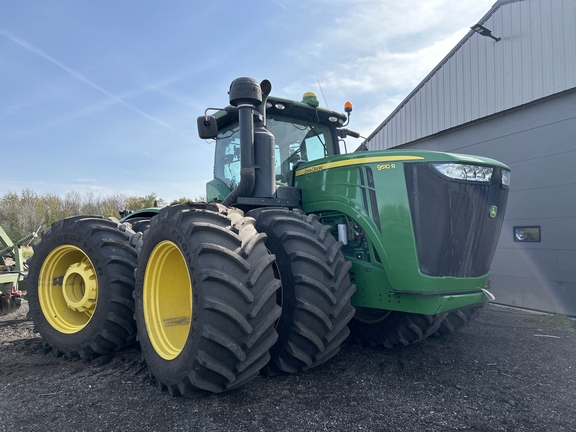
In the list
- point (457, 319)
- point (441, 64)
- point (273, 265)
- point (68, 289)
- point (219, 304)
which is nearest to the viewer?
point (219, 304)

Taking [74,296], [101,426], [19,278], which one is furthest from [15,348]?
[101,426]

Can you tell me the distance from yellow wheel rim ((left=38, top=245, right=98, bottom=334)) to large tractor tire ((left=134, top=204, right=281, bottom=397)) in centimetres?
122

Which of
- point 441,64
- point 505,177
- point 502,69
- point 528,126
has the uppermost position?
point 441,64

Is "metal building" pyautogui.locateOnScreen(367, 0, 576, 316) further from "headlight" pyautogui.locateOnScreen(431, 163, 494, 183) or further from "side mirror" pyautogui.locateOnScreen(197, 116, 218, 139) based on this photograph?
"side mirror" pyautogui.locateOnScreen(197, 116, 218, 139)

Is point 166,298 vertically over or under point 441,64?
under

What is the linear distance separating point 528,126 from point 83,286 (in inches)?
257

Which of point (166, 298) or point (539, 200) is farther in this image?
point (539, 200)

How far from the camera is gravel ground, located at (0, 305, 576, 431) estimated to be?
8.13ft

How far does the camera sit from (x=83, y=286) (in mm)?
4125

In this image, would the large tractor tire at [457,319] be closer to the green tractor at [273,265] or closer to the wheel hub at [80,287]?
the green tractor at [273,265]

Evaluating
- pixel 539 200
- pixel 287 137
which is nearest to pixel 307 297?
pixel 287 137

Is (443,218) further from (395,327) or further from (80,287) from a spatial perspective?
(80,287)

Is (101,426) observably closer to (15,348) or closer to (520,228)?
(15,348)

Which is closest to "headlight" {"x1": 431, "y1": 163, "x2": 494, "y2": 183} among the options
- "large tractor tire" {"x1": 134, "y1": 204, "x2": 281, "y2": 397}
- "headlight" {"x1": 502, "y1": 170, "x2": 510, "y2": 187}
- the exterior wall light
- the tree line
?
"headlight" {"x1": 502, "y1": 170, "x2": 510, "y2": 187}
